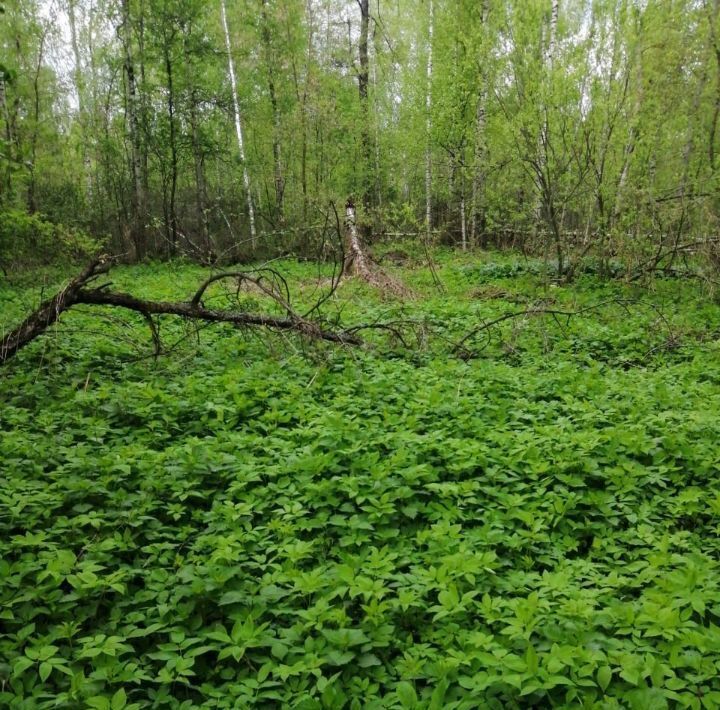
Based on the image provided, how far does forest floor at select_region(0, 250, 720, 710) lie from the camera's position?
7.39 ft

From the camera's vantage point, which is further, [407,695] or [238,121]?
[238,121]

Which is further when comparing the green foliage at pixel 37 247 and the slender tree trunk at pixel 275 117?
the slender tree trunk at pixel 275 117

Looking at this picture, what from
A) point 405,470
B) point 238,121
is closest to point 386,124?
point 238,121

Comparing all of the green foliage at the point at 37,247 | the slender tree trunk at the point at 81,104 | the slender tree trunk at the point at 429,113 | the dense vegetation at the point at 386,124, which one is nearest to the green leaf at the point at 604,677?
the dense vegetation at the point at 386,124

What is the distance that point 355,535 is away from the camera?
124 inches

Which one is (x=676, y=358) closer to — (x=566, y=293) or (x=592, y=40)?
(x=566, y=293)

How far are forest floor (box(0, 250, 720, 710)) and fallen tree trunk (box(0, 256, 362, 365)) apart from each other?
41 cm

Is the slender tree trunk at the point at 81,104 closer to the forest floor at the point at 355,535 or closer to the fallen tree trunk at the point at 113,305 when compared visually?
the fallen tree trunk at the point at 113,305

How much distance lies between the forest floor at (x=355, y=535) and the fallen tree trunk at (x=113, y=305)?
406 millimetres

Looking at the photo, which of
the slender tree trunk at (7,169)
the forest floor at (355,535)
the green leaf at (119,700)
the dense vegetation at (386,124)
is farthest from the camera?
the dense vegetation at (386,124)

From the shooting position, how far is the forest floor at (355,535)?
2254mm

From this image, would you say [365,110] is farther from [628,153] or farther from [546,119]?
[628,153]

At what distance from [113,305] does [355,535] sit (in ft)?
13.5

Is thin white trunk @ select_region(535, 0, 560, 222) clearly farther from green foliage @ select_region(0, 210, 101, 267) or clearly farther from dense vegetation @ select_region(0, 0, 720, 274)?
green foliage @ select_region(0, 210, 101, 267)
